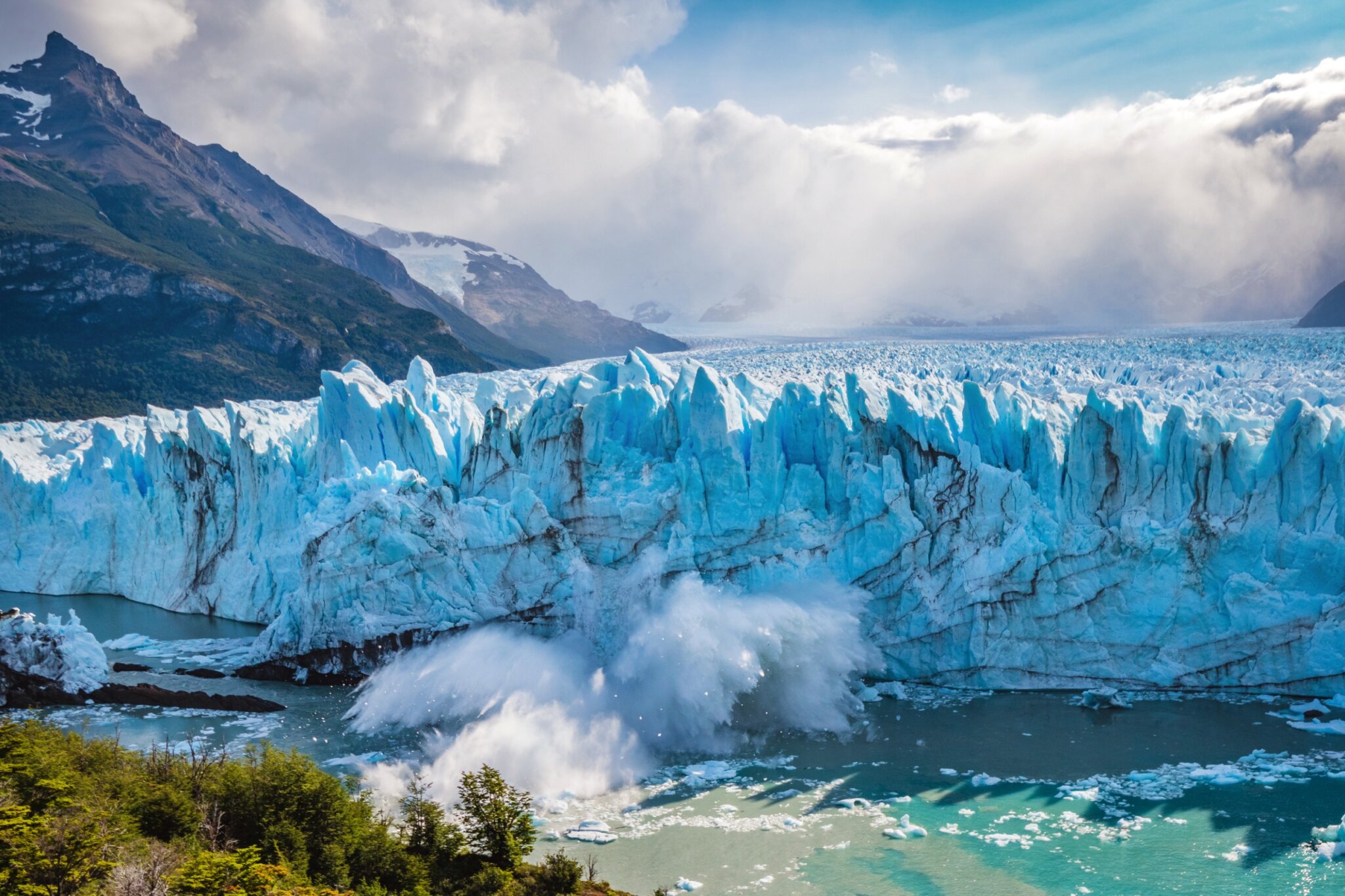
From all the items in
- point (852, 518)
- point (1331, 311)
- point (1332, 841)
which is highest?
point (1331, 311)

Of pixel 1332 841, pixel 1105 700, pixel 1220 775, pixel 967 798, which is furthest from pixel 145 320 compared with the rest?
pixel 1332 841

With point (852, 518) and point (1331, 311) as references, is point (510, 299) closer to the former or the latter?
point (1331, 311)

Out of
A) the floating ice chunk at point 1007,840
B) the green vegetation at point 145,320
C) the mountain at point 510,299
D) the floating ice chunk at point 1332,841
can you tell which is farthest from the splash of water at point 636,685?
the mountain at point 510,299

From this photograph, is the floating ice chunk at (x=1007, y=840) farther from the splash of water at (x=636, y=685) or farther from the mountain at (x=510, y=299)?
the mountain at (x=510, y=299)

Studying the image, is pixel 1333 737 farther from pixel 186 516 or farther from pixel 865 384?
pixel 186 516

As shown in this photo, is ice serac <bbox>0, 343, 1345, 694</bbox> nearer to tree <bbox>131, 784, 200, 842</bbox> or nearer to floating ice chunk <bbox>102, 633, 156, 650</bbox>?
floating ice chunk <bbox>102, 633, 156, 650</bbox>

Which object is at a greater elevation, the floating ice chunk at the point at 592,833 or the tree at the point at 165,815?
the tree at the point at 165,815

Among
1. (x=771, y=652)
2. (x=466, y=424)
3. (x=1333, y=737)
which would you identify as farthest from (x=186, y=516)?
(x=1333, y=737)
